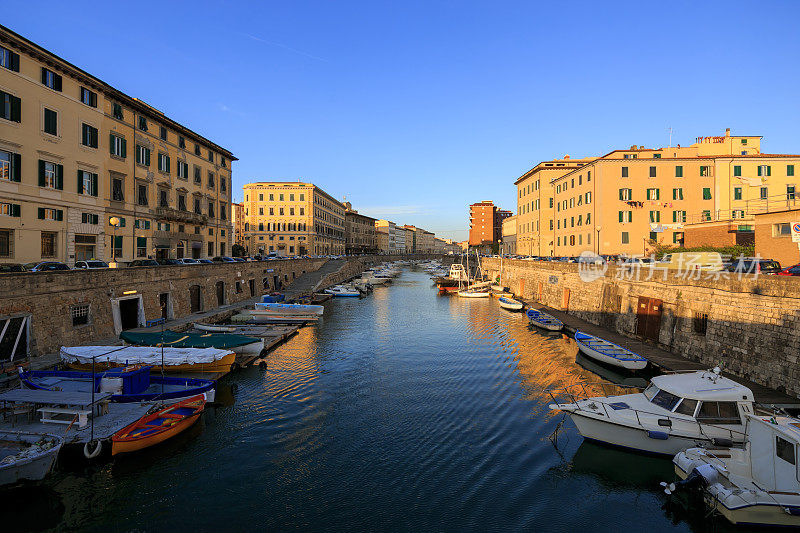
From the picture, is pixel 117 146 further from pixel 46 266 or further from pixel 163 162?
pixel 46 266

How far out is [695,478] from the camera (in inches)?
483

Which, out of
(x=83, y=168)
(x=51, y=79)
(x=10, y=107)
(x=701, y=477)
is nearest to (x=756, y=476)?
(x=701, y=477)

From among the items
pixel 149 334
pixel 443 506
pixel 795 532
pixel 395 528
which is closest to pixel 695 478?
pixel 795 532

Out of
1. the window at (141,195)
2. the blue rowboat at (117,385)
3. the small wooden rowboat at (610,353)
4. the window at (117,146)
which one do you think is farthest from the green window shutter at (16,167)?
the small wooden rowboat at (610,353)

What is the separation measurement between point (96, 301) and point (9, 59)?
746 inches

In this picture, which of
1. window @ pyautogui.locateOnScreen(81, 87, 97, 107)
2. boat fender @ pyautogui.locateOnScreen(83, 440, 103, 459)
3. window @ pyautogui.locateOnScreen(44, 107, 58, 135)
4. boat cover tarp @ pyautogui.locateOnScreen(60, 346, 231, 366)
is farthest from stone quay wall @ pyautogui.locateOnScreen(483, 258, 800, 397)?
window @ pyautogui.locateOnScreen(81, 87, 97, 107)

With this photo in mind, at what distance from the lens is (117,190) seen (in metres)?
41.1

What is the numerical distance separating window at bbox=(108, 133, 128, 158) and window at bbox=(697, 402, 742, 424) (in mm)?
48699

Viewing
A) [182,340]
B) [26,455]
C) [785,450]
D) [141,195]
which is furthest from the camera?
[141,195]

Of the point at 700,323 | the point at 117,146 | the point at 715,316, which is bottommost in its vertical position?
the point at 700,323

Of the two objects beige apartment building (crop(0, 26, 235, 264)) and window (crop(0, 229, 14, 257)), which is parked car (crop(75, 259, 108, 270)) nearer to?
beige apartment building (crop(0, 26, 235, 264))

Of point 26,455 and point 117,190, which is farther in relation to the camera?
point 117,190

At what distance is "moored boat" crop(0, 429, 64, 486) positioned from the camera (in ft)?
40.2

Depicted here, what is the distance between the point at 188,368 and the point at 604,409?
21.3 meters
